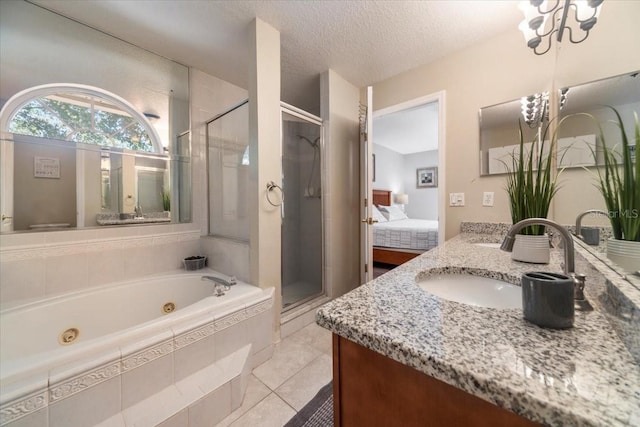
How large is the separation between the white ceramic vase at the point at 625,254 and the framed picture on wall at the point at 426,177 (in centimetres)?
542

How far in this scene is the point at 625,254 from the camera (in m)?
0.64

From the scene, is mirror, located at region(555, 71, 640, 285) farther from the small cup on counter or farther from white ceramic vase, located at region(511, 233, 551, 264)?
the small cup on counter

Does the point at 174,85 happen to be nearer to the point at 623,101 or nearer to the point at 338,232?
the point at 338,232

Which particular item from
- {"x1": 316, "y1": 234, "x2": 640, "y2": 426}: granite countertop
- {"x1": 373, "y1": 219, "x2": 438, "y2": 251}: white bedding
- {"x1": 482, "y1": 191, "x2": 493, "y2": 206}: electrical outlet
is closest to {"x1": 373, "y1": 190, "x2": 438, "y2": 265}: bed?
{"x1": 373, "y1": 219, "x2": 438, "y2": 251}: white bedding

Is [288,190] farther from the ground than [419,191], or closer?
closer

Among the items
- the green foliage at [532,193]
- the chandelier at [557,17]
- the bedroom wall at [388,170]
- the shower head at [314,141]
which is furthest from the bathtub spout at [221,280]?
the bedroom wall at [388,170]

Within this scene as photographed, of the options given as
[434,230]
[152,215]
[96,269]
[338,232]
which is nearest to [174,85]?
[152,215]

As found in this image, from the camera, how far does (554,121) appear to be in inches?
55.9

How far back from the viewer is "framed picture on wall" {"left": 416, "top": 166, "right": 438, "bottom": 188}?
18.7 feet

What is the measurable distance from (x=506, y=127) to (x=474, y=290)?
4.80 ft

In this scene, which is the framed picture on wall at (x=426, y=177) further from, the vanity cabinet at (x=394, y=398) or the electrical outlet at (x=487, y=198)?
the vanity cabinet at (x=394, y=398)

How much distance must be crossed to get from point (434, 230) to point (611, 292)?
3009 mm

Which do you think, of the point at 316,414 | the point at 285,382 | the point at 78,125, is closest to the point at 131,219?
the point at 78,125

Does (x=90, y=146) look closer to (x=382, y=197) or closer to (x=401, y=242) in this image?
(x=401, y=242)
